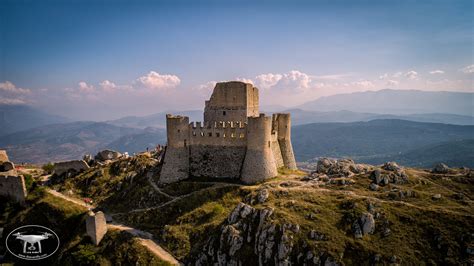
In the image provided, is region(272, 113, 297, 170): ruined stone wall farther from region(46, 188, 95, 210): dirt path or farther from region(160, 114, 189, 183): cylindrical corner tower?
region(46, 188, 95, 210): dirt path

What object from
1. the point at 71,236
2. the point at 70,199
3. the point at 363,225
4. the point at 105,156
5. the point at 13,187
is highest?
the point at 105,156

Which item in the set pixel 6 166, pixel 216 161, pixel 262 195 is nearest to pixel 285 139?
pixel 216 161

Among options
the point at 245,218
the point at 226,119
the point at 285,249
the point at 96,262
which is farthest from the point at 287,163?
the point at 96,262

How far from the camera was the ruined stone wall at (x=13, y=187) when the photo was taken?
50.3 metres

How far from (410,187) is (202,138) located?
31.6 m

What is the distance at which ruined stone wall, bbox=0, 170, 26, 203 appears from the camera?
165 feet

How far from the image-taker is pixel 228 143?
159 feet

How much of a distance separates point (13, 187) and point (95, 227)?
76.2 ft

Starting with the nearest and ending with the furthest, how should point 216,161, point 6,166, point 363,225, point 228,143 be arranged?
point 363,225
point 228,143
point 216,161
point 6,166

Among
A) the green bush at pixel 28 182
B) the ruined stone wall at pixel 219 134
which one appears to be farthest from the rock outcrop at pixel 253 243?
the green bush at pixel 28 182

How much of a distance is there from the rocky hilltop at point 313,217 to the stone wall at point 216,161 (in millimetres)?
2182

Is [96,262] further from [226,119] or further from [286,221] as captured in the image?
[226,119]

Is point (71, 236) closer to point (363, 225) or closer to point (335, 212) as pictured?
point (335, 212)

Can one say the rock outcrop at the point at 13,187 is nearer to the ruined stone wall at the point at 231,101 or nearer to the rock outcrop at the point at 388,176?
the ruined stone wall at the point at 231,101
